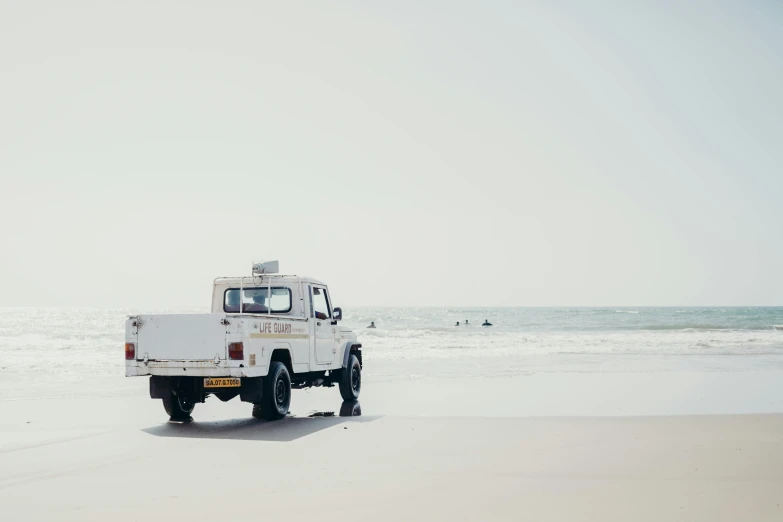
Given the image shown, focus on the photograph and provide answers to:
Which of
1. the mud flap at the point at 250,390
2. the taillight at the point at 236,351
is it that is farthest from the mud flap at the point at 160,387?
the taillight at the point at 236,351

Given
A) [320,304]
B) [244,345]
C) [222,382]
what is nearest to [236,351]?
[244,345]

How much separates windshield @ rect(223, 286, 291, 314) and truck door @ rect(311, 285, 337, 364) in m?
0.58

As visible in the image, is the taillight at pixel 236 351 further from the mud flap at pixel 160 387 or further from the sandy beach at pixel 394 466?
the mud flap at pixel 160 387

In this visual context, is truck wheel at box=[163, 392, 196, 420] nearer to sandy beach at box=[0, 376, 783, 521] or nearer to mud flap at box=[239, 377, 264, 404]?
sandy beach at box=[0, 376, 783, 521]

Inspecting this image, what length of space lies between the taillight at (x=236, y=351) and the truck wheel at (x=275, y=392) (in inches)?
37.5

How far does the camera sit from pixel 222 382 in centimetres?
1191

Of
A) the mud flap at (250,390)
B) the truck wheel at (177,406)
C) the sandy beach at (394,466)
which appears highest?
the mud flap at (250,390)

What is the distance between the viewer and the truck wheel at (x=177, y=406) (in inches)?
505

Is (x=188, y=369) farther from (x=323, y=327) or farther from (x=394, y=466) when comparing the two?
(x=394, y=466)

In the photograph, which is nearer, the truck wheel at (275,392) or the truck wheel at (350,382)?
the truck wheel at (275,392)

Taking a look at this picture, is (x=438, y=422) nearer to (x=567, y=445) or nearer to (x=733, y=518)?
(x=567, y=445)

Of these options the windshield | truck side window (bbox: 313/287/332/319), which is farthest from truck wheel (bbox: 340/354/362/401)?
the windshield

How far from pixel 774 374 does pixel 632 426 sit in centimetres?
1207

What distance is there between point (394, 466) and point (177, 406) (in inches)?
228
